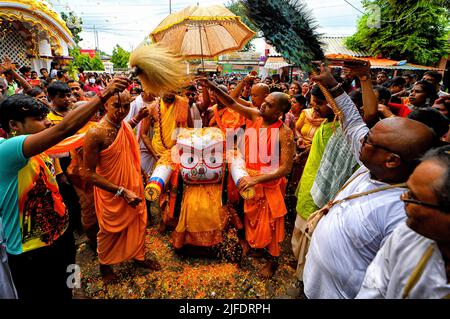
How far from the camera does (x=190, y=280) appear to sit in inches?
120

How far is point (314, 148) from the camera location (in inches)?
120

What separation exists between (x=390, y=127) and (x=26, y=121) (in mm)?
2342

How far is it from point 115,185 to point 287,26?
7.09 feet

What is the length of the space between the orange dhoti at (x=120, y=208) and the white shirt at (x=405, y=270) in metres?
2.32

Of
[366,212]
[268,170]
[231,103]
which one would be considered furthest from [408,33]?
[366,212]

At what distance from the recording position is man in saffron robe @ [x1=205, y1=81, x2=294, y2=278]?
9.48 ft

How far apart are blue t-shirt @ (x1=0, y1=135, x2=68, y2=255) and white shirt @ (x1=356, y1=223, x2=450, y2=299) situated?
2016 mm

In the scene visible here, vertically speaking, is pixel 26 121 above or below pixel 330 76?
below

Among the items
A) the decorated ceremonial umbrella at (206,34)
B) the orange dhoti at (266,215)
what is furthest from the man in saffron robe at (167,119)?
the orange dhoti at (266,215)

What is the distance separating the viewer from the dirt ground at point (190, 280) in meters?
2.89

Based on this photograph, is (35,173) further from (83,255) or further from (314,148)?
(314,148)

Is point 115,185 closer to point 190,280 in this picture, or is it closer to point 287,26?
point 190,280

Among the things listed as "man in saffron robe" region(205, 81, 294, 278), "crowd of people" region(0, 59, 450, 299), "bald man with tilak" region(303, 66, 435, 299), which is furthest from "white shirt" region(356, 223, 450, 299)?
"man in saffron robe" region(205, 81, 294, 278)
